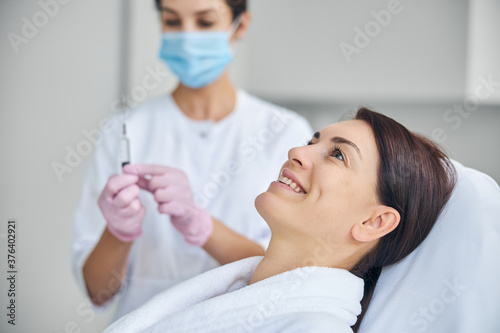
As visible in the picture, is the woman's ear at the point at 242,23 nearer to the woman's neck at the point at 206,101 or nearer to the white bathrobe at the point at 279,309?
the woman's neck at the point at 206,101

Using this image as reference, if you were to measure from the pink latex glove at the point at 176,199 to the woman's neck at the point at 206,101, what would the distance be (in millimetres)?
395

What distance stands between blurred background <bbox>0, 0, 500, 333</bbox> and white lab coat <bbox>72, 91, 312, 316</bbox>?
622mm

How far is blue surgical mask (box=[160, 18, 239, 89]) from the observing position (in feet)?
5.14

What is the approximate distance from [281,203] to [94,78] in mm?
1636

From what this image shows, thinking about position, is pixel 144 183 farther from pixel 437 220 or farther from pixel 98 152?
pixel 437 220

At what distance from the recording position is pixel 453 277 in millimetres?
974

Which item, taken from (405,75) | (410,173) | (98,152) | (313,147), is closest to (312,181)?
(313,147)

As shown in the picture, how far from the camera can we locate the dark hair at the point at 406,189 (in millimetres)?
1068

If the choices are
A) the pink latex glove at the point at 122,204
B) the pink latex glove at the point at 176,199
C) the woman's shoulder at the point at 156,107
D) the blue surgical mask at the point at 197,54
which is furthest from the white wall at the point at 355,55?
the pink latex glove at the point at 122,204

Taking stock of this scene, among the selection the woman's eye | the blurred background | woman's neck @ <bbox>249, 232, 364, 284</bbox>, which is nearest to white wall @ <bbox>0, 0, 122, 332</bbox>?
the blurred background

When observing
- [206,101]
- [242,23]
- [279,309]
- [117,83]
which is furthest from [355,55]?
[279,309]

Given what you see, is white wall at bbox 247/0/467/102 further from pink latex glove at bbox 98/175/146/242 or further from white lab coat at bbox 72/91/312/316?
pink latex glove at bbox 98/175/146/242

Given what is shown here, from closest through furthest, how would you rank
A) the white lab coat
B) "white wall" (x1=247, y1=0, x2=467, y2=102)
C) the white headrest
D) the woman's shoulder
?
the white headrest → the white lab coat → the woman's shoulder → "white wall" (x1=247, y1=0, x2=467, y2=102)

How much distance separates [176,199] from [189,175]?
12.3 inches
